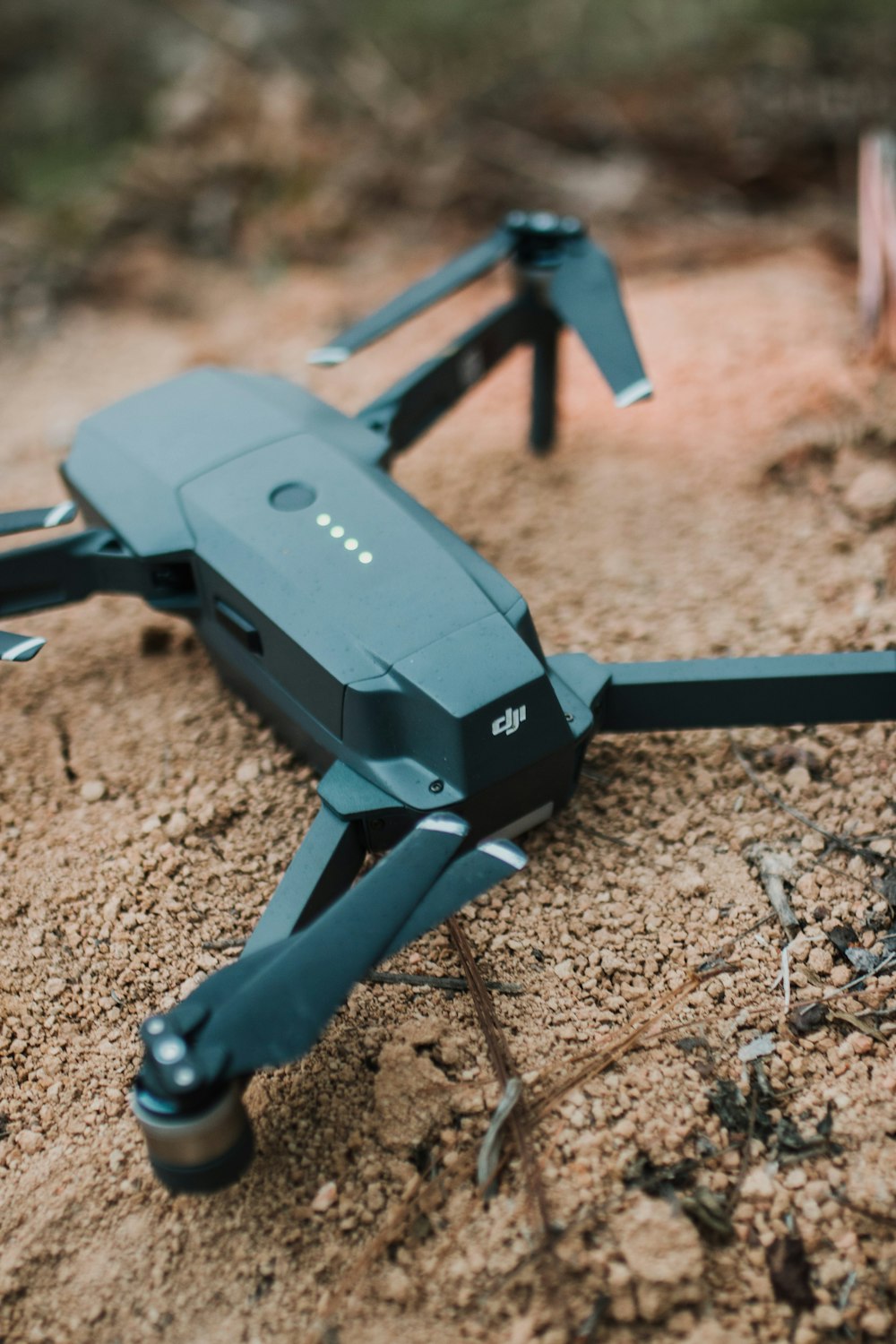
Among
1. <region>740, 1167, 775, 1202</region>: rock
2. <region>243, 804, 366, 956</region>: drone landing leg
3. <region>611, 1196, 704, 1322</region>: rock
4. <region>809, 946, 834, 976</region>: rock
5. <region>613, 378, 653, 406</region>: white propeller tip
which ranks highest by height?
<region>613, 378, 653, 406</region>: white propeller tip

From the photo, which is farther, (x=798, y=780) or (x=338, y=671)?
(x=798, y=780)

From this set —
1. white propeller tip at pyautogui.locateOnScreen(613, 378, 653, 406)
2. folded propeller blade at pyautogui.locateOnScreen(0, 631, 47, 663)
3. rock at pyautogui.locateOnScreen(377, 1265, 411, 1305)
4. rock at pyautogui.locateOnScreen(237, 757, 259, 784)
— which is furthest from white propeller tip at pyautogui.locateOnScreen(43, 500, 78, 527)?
rock at pyautogui.locateOnScreen(377, 1265, 411, 1305)

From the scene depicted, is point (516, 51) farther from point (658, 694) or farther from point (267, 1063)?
point (267, 1063)

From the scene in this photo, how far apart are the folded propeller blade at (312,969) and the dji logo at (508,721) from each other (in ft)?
0.60

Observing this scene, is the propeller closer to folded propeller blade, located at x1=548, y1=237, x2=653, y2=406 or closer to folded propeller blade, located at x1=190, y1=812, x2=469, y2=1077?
folded propeller blade, located at x1=548, y1=237, x2=653, y2=406

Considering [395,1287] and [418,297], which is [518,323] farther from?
[395,1287]

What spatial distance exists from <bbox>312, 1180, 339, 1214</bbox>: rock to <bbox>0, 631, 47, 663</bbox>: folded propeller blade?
0.78 metres

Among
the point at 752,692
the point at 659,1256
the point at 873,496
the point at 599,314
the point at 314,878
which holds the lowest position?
the point at 873,496

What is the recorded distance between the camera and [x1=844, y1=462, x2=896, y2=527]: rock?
2.16m

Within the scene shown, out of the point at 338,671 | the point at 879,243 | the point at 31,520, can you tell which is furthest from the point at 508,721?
the point at 879,243

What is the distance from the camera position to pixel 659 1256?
3.72 feet

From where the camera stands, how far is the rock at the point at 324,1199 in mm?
1212

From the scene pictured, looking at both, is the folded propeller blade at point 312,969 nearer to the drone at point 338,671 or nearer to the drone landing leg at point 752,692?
the drone at point 338,671

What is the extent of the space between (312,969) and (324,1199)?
294 mm
